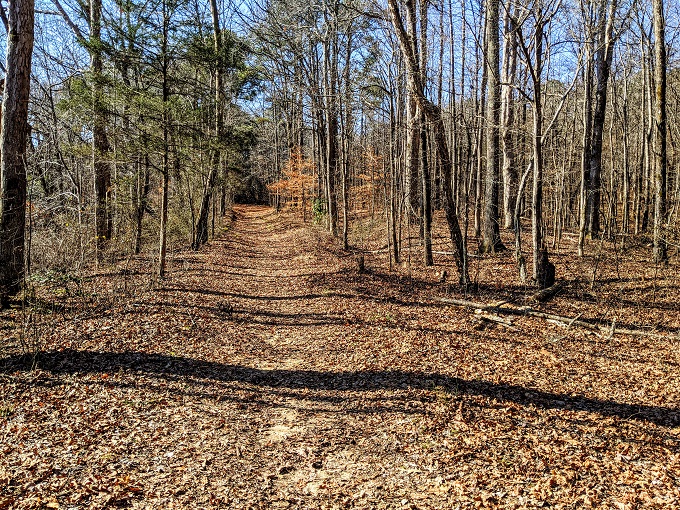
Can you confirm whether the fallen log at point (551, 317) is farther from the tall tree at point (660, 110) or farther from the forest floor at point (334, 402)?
the tall tree at point (660, 110)

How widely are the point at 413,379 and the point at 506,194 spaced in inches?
547

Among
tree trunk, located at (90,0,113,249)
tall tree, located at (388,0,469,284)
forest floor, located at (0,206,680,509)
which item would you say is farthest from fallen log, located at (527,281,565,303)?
tree trunk, located at (90,0,113,249)

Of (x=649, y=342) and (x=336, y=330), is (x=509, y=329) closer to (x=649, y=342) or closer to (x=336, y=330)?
(x=649, y=342)

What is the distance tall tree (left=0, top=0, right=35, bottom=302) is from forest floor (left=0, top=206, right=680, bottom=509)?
1003mm

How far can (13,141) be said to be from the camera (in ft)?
27.7

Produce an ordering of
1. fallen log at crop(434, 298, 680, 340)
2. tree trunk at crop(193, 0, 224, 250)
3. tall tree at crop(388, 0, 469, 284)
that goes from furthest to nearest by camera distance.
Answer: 1. tree trunk at crop(193, 0, 224, 250)
2. tall tree at crop(388, 0, 469, 284)
3. fallen log at crop(434, 298, 680, 340)

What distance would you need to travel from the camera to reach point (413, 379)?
6516 mm

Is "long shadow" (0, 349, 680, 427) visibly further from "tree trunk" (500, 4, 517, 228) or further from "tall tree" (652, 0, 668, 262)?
"tree trunk" (500, 4, 517, 228)

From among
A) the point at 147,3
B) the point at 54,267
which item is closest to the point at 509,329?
the point at 54,267

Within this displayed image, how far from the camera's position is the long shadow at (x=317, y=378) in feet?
19.0

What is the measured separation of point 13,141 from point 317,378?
764 cm

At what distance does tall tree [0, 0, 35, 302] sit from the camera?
8.26m

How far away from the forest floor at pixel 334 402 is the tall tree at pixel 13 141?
100 centimetres

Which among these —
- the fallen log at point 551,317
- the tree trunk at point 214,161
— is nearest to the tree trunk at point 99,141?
the tree trunk at point 214,161
